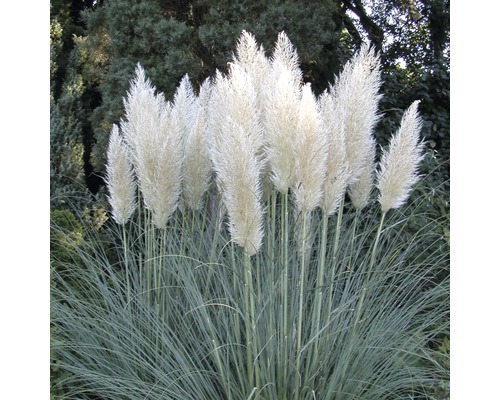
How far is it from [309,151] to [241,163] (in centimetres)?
29

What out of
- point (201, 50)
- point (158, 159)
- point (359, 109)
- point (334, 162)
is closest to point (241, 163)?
point (334, 162)

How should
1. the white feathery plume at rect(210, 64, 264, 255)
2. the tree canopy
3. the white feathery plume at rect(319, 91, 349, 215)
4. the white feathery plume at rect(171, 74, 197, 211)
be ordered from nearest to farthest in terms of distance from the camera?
the white feathery plume at rect(210, 64, 264, 255) < the white feathery plume at rect(319, 91, 349, 215) < the white feathery plume at rect(171, 74, 197, 211) < the tree canopy

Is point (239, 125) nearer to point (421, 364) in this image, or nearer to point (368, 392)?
point (368, 392)

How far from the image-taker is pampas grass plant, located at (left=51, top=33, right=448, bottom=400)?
8.04ft

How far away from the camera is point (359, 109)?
2811 mm

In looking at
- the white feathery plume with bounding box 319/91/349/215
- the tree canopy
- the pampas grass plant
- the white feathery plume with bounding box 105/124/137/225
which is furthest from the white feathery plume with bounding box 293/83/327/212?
the tree canopy

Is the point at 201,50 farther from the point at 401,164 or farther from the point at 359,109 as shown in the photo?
the point at 401,164

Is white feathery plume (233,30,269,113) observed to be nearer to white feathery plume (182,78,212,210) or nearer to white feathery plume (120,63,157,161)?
white feathery plume (182,78,212,210)

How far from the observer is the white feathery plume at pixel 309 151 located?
2.38 m

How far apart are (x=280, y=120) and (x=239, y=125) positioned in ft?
0.65

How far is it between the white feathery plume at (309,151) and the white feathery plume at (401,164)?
0.50 m

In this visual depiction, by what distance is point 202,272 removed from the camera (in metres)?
3.13

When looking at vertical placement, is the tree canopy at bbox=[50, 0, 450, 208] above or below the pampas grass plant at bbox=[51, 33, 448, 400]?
above
